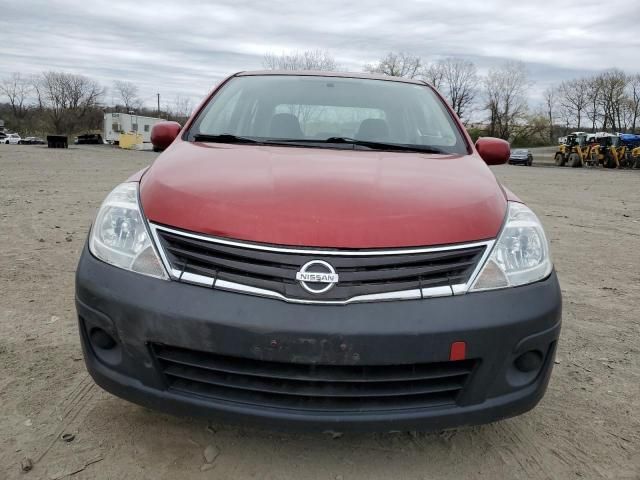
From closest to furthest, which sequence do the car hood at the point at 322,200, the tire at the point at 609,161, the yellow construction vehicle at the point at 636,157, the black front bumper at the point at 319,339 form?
1. the black front bumper at the point at 319,339
2. the car hood at the point at 322,200
3. the yellow construction vehicle at the point at 636,157
4. the tire at the point at 609,161

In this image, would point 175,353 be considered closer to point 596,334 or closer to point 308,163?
point 308,163

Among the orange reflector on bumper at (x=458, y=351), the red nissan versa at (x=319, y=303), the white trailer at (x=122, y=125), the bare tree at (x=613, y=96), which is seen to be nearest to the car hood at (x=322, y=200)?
the red nissan versa at (x=319, y=303)

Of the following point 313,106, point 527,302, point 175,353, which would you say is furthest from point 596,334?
point 175,353

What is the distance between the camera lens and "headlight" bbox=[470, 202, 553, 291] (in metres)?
1.84

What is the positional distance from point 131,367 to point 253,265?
1.80 feet

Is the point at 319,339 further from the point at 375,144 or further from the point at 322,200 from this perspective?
the point at 375,144

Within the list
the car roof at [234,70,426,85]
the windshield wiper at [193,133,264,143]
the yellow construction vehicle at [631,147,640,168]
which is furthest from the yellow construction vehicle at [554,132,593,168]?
Answer: the windshield wiper at [193,133,264,143]

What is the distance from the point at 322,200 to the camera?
190 cm

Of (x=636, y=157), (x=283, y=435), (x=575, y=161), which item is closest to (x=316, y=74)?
(x=283, y=435)

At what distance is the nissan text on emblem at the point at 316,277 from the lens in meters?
1.70

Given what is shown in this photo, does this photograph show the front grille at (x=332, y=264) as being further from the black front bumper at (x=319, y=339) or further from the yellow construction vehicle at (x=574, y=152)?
the yellow construction vehicle at (x=574, y=152)

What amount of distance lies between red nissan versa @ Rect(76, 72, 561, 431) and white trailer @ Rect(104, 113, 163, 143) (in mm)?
58290

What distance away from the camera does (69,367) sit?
2695 millimetres

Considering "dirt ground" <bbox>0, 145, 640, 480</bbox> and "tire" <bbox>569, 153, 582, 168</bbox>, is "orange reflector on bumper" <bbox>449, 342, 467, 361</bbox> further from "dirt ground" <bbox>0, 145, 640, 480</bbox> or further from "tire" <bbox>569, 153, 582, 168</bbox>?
"tire" <bbox>569, 153, 582, 168</bbox>
